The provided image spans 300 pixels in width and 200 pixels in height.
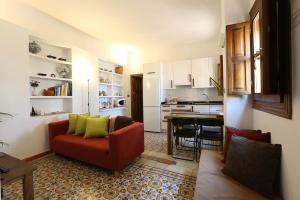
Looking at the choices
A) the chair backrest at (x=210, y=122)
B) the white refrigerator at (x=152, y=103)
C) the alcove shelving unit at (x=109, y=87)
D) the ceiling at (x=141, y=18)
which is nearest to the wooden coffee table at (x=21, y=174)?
the chair backrest at (x=210, y=122)

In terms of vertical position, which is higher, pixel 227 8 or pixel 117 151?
pixel 227 8

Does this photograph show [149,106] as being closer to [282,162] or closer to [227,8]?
[227,8]

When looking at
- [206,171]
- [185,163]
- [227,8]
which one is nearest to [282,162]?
[206,171]

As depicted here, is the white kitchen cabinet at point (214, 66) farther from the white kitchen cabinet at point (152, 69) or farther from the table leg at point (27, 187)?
the table leg at point (27, 187)

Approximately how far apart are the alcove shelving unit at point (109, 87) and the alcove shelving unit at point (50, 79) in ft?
3.64

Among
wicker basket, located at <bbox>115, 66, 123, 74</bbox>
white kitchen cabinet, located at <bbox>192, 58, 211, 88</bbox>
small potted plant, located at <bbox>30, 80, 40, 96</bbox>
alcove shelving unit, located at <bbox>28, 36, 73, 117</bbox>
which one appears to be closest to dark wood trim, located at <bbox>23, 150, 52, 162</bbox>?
alcove shelving unit, located at <bbox>28, 36, 73, 117</bbox>

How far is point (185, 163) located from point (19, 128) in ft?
9.97

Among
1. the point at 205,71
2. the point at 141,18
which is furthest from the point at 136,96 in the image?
the point at 141,18

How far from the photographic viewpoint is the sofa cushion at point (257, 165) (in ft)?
4.10

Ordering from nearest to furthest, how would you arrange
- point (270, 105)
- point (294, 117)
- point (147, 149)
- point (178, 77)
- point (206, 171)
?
1. point (294, 117)
2. point (270, 105)
3. point (206, 171)
4. point (147, 149)
5. point (178, 77)

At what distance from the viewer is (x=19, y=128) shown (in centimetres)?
280

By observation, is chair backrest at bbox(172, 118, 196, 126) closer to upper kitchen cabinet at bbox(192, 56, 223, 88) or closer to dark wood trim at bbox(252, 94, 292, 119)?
dark wood trim at bbox(252, 94, 292, 119)

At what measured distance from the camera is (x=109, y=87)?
5.39m

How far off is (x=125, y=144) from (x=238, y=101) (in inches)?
71.4
